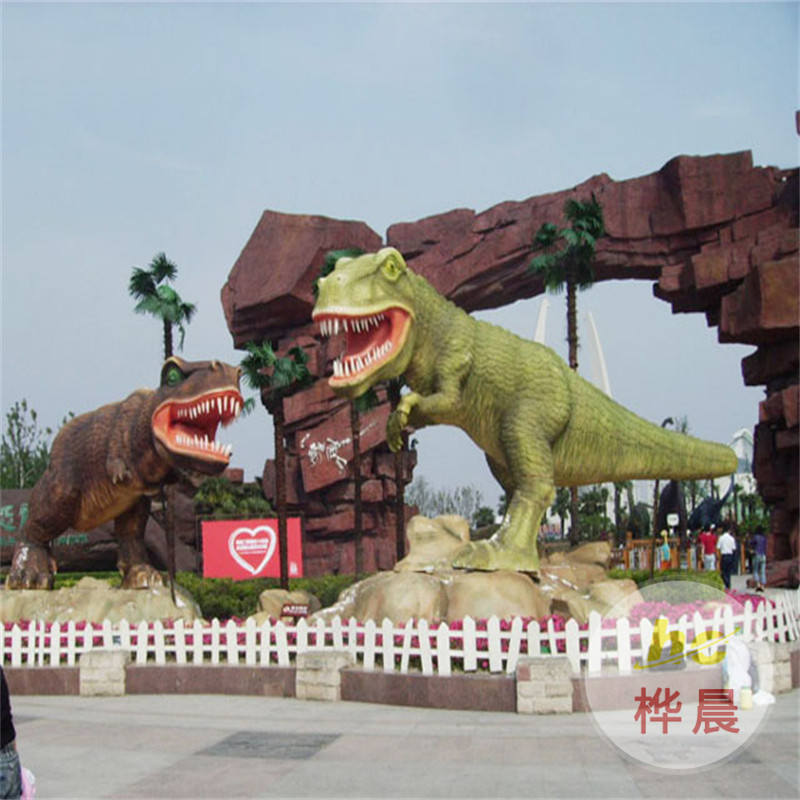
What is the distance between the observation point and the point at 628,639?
727 centimetres

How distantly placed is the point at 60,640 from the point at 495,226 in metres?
19.6

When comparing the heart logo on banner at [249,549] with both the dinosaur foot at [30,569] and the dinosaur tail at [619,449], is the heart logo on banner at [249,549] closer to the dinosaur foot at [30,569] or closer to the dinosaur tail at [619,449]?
the dinosaur foot at [30,569]

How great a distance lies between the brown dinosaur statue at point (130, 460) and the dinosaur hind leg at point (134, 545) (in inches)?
0.4

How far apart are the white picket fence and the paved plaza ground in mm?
533

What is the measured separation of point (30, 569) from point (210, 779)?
6.29m

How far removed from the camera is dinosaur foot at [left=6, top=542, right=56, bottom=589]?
10.8 meters

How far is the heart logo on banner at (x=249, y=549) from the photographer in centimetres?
2092

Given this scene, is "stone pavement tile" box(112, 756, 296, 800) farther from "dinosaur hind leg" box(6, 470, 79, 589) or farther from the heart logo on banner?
the heart logo on banner

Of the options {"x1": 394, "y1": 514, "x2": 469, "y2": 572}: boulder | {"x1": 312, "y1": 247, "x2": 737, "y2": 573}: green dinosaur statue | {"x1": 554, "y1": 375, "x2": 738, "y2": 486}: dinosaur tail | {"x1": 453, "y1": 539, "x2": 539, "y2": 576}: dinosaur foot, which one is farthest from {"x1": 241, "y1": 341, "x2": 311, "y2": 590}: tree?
{"x1": 453, "y1": 539, "x2": 539, "y2": 576}: dinosaur foot

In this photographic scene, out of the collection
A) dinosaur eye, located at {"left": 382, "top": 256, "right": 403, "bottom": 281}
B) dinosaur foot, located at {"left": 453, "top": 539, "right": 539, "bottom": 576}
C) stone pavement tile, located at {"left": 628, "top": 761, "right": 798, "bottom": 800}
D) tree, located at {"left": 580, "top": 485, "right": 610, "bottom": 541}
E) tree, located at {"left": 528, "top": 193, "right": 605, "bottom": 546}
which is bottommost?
stone pavement tile, located at {"left": 628, "top": 761, "right": 798, "bottom": 800}

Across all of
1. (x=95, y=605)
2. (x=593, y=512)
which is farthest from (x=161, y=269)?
(x=593, y=512)

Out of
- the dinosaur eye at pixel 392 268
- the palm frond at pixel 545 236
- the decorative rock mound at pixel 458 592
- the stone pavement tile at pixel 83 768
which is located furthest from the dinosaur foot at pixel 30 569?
the palm frond at pixel 545 236

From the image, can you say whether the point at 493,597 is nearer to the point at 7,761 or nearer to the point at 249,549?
the point at 7,761

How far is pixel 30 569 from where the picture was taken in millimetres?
10828
